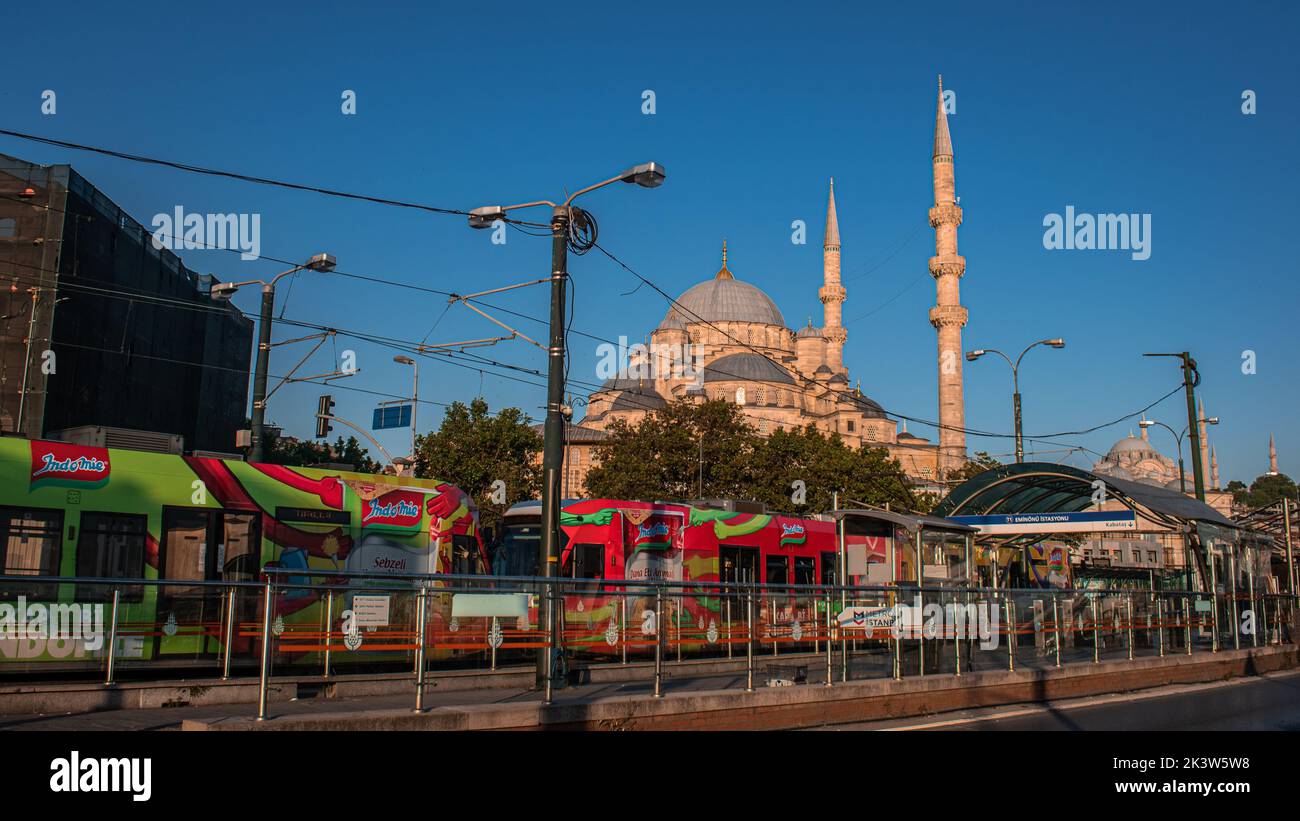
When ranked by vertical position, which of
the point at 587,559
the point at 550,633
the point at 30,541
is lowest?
the point at 550,633

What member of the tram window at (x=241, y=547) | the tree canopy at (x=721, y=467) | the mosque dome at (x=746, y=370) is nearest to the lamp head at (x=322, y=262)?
the tram window at (x=241, y=547)

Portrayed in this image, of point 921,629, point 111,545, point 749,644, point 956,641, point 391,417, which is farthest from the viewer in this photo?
point 391,417

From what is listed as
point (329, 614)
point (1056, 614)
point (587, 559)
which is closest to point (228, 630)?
point (329, 614)

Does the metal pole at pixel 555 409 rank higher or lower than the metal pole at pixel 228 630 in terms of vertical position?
higher

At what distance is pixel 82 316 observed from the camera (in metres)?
37.8

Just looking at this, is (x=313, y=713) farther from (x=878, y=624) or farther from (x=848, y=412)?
(x=848, y=412)

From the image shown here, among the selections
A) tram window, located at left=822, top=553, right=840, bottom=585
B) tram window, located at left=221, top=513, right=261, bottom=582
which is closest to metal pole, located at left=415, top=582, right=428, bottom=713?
tram window, located at left=221, top=513, right=261, bottom=582

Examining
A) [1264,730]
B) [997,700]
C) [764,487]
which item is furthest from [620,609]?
[764,487]

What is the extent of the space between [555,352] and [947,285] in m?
65.6

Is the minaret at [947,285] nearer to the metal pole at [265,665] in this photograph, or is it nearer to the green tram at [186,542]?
the green tram at [186,542]

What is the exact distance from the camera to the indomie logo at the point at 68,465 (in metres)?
14.9

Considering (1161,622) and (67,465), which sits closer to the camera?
(67,465)

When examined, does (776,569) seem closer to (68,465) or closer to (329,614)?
(329,614)

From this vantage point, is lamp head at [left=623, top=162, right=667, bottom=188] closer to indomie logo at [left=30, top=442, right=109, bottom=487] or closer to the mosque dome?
indomie logo at [left=30, top=442, right=109, bottom=487]
